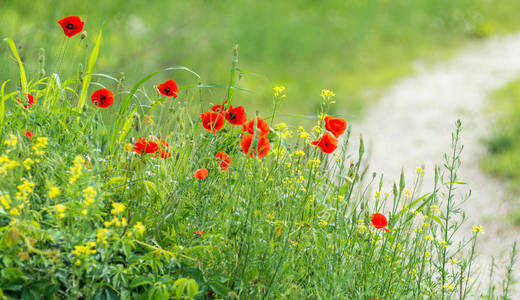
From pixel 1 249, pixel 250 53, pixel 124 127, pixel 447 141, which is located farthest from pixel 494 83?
pixel 1 249

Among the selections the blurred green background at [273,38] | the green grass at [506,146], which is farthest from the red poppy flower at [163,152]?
the green grass at [506,146]

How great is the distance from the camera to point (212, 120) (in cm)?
221

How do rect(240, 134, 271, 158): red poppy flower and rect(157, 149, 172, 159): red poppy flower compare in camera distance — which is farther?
rect(157, 149, 172, 159): red poppy flower

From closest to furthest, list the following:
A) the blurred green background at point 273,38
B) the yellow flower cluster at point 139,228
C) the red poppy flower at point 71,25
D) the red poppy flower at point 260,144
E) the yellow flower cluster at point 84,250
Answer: the yellow flower cluster at point 84,250
the yellow flower cluster at point 139,228
the red poppy flower at point 260,144
the red poppy flower at point 71,25
the blurred green background at point 273,38

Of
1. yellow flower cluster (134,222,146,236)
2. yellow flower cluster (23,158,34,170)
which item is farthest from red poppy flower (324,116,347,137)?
yellow flower cluster (23,158,34,170)

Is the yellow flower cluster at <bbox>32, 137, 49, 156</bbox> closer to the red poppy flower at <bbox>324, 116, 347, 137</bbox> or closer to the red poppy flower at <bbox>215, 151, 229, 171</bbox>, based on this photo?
the red poppy flower at <bbox>215, 151, 229, 171</bbox>

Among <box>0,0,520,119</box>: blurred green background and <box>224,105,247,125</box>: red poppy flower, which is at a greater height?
<box>0,0,520,119</box>: blurred green background

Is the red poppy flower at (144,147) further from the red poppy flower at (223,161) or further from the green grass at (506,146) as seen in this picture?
the green grass at (506,146)

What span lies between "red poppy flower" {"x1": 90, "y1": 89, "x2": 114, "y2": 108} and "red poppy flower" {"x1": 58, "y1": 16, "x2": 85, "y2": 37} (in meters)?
0.35

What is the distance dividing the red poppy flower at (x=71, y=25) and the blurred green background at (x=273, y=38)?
182 cm

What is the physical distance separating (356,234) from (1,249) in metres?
1.35

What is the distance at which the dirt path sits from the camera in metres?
4.56

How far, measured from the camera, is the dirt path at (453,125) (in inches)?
179

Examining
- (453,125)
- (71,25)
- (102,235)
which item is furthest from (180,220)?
(453,125)
